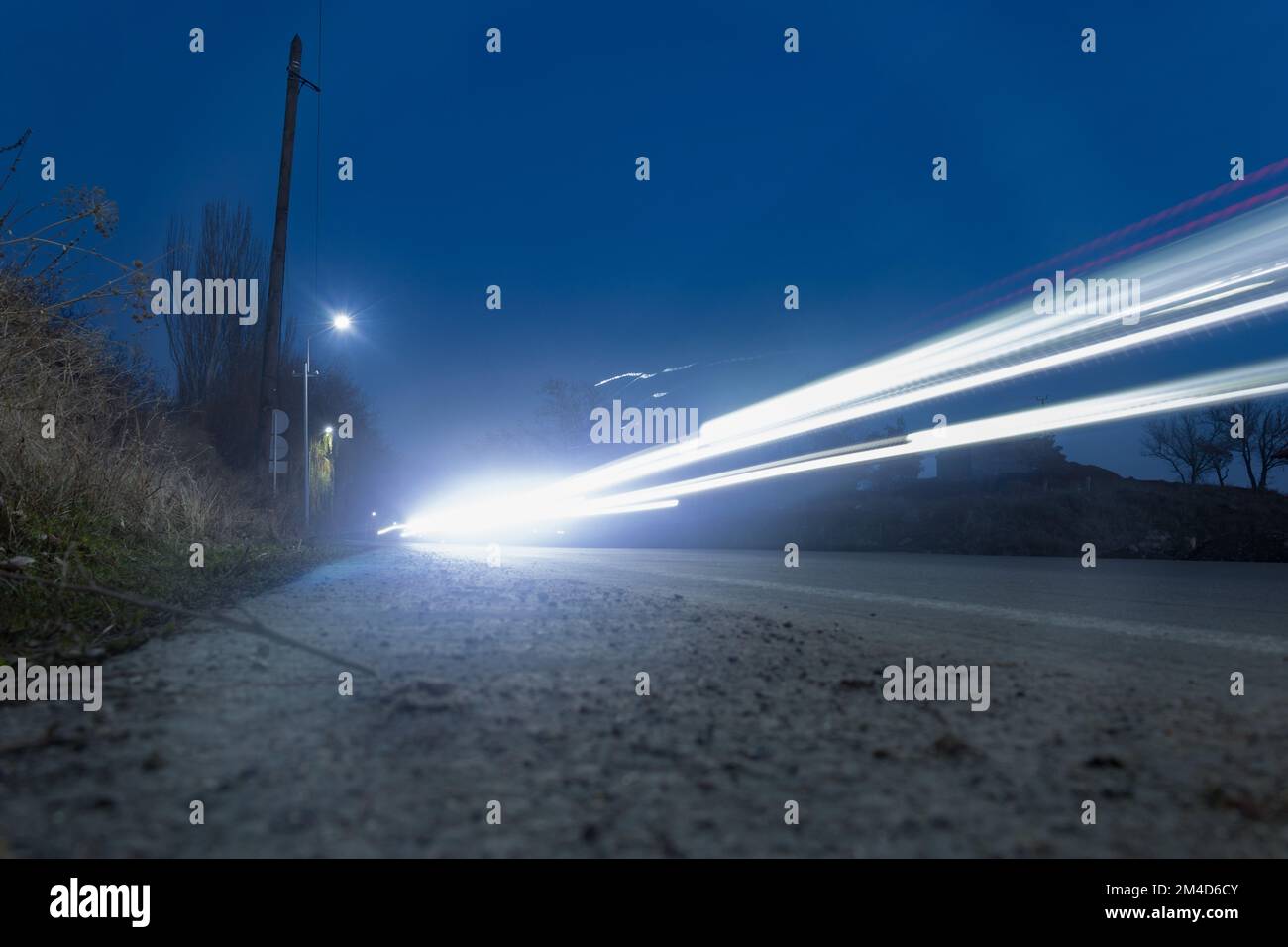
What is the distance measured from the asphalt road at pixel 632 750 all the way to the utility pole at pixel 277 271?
14.0 meters

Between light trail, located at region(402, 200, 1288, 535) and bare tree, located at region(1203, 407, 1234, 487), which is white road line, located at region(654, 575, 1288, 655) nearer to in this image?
light trail, located at region(402, 200, 1288, 535)

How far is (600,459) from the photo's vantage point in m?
28.8

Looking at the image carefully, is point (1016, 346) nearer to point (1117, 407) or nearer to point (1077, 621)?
point (1117, 407)

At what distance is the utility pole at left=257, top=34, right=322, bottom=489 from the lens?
680 inches

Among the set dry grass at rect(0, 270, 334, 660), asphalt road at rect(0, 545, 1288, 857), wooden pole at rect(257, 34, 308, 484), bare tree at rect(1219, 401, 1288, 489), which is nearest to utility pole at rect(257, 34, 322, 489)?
wooden pole at rect(257, 34, 308, 484)

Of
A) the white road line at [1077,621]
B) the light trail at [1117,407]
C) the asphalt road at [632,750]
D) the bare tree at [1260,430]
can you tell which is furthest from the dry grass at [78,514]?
the bare tree at [1260,430]

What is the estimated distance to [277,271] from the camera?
705 inches

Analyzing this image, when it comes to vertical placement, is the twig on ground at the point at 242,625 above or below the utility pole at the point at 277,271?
below

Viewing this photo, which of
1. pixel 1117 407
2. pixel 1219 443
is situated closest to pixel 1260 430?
pixel 1219 443

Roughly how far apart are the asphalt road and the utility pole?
14049mm

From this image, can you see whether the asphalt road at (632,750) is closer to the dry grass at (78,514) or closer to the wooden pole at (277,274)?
the dry grass at (78,514)

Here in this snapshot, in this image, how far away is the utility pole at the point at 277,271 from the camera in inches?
680
